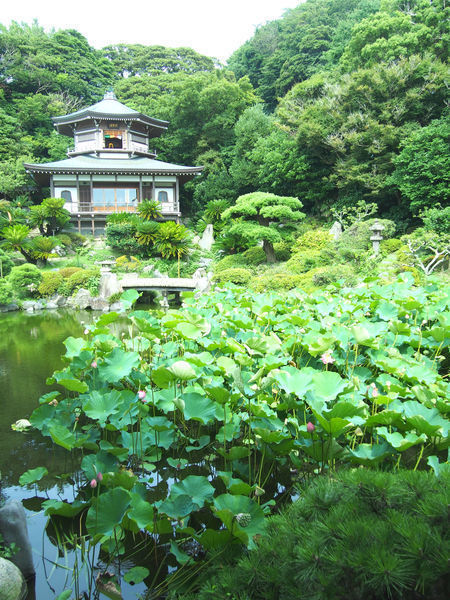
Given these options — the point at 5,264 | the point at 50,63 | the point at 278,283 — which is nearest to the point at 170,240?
the point at 5,264

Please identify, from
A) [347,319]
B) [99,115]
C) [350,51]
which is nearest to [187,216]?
[99,115]

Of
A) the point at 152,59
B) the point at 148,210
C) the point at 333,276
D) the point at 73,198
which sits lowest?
the point at 333,276

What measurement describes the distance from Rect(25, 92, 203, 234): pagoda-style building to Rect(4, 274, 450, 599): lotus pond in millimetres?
17423

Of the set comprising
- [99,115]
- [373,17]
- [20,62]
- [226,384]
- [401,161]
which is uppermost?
[20,62]

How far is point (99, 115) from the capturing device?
20750mm

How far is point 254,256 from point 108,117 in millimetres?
12533

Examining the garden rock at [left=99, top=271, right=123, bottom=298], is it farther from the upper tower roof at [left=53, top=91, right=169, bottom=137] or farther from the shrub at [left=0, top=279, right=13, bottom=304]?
the upper tower roof at [left=53, top=91, right=169, bottom=137]

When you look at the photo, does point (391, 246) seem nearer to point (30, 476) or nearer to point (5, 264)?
point (30, 476)

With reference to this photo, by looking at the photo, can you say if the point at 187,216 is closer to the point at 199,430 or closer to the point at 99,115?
the point at 99,115

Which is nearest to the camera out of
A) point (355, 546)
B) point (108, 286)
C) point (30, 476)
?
point (355, 546)

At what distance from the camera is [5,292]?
11.7 metres

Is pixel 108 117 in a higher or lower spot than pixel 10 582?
higher

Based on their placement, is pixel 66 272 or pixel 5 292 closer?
pixel 5 292

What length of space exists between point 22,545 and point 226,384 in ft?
5.22
